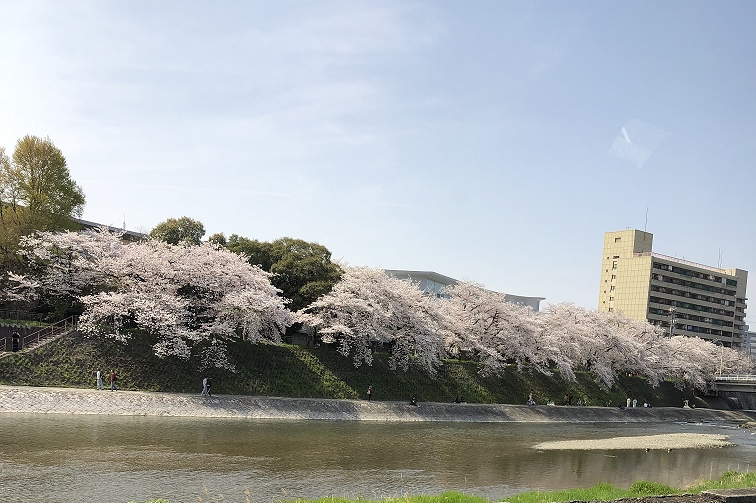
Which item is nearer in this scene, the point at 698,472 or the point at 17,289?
the point at 698,472

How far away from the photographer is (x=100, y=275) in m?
44.8

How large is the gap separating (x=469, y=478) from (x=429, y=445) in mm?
8825

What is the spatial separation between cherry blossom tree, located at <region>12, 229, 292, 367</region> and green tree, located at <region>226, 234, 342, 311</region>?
6.30 metres

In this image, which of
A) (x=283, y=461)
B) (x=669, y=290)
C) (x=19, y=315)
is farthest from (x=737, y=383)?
(x=19, y=315)

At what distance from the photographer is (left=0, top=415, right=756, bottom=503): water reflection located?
66.9ft

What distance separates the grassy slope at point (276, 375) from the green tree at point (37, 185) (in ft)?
43.3

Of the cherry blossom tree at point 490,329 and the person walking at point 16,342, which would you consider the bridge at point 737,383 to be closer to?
the cherry blossom tree at point 490,329

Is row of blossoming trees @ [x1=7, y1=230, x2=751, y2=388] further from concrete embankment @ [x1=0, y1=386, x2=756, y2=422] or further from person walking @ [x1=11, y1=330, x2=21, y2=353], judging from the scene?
concrete embankment @ [x1=0, y1=386, x2=756, y2=422]

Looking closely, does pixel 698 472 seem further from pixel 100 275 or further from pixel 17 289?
pixel 17 289

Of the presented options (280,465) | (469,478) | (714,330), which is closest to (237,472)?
(280,465)

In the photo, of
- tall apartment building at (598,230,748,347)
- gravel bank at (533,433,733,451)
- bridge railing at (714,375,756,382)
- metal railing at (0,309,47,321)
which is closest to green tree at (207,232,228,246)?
metal railing at (0,309,47,321)

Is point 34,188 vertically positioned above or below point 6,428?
above

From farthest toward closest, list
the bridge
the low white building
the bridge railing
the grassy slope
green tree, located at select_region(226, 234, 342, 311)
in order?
the low white building → the bridge → the bridge railing → green tree, located at select_region(226, 234, 342, 311) → the grassy slope

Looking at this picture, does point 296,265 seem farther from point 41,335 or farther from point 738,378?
point 738,378
